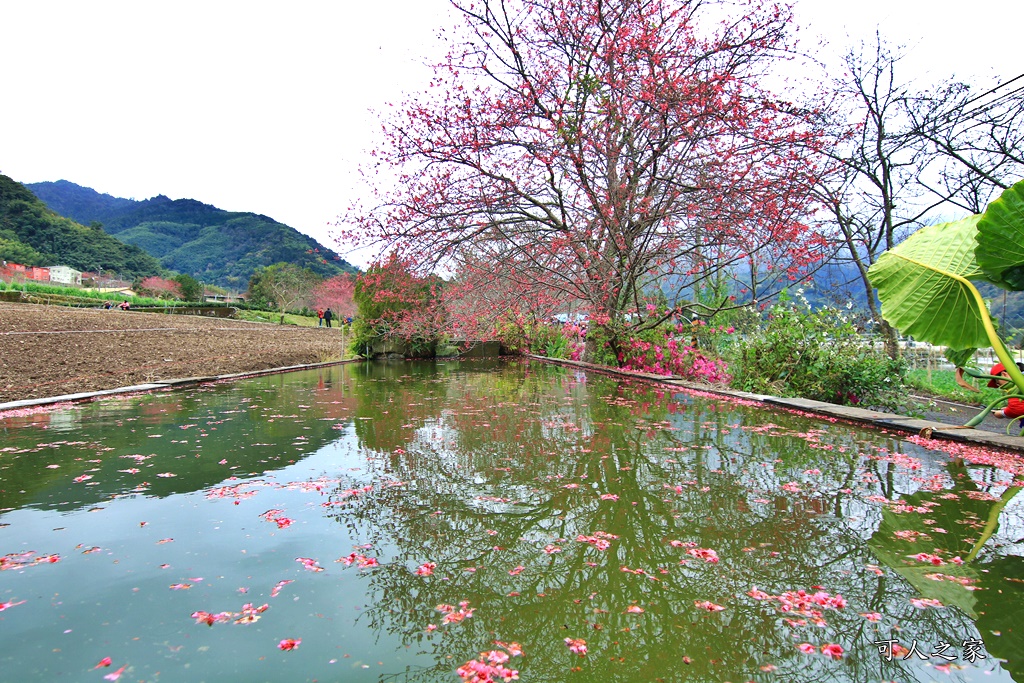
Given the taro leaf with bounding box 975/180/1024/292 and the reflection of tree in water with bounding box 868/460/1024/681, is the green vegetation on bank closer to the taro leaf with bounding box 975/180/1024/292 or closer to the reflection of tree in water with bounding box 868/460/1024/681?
the taro leaf with bounding box 975/180/1024/292

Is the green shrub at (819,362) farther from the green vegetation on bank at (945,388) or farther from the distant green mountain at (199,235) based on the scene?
the distant green mountain at (199,235)

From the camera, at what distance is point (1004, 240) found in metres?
4.02

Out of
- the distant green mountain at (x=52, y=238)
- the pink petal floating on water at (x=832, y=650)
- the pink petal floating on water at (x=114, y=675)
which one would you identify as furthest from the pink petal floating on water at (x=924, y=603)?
the distant green mountain at (x=52, y=238)

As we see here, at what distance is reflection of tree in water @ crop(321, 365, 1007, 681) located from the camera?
1696mm

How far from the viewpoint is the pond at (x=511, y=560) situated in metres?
1.64

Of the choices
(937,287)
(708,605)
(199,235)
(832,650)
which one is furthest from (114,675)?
(199,235)

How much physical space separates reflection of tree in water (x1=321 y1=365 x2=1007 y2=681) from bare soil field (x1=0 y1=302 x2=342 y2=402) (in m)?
6.23

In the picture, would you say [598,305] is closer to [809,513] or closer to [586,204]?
[586,204]

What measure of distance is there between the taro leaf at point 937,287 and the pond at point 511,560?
0.98m

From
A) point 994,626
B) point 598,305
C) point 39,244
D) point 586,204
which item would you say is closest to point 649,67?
point 586,204

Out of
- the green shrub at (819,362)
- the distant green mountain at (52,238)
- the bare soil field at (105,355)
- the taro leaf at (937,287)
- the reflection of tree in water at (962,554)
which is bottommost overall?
the bare soil field at (105,355)

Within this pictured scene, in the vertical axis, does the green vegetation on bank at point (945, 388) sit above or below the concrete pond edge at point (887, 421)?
below

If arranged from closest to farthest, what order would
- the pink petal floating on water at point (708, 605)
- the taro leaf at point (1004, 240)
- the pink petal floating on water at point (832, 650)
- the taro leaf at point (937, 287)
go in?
the pink petal floating on water at point (832, 650) → the pink petal floating on water at point (708, 605) → the taro leaf at point (1004, 240) → the taro leaf at point (937, 287)

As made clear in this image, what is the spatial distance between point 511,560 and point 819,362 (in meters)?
6.06
